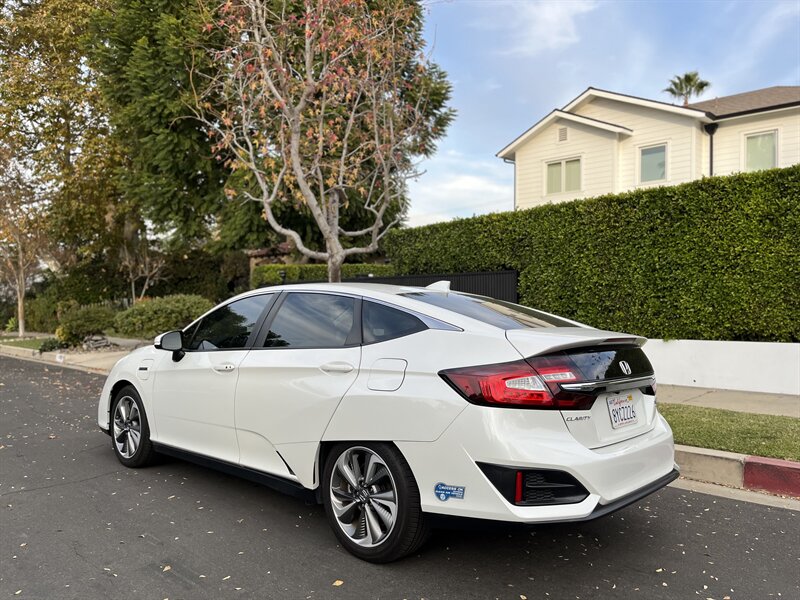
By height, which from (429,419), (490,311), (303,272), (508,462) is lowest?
(508,462)

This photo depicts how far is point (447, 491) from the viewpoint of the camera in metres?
3.08

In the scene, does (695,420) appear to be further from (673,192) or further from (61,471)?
(61,471)

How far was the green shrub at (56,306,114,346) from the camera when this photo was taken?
16203 millimetres

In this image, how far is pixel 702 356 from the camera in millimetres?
8734

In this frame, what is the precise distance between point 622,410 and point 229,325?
9.50 feet

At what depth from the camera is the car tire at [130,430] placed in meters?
5.17

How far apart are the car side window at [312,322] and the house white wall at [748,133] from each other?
16.2m

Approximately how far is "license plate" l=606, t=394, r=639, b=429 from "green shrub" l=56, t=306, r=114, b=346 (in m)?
16.1

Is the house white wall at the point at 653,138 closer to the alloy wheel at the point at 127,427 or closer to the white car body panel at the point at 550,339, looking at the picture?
the white car body panel at the point at 550,339

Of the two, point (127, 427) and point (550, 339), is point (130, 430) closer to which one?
point (127, 427)

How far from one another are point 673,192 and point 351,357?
278 inches

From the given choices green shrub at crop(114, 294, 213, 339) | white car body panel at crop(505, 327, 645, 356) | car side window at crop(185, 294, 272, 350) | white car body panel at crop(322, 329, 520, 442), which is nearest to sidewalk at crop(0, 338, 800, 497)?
white car body panel at crop(505, 327, 645, 356)

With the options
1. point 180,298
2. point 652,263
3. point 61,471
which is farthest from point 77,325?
point 652,263

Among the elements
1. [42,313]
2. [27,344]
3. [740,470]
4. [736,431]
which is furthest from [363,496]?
[42,313]
